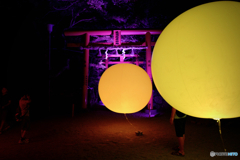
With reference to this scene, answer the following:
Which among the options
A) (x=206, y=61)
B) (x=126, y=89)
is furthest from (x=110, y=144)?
(x=206, y=61)

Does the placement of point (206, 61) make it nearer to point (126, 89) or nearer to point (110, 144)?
point (126, 89)

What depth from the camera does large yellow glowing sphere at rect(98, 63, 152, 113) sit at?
4.26 meters

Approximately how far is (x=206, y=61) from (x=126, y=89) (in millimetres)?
2751

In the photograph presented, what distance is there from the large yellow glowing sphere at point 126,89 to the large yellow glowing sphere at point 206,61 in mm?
2238

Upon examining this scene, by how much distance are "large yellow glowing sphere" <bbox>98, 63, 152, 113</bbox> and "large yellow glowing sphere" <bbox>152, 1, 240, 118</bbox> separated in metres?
2.24

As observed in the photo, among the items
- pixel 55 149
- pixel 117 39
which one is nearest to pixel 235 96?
pixel 55 149

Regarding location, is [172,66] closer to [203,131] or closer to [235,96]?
[235,96]

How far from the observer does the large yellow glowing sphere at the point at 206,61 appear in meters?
1.58

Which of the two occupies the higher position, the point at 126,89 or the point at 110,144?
the point at 126,89

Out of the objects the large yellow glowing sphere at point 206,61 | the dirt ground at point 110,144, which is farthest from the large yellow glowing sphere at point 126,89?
the large yellow glowing sphere at point 206,61

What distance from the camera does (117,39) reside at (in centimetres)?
935

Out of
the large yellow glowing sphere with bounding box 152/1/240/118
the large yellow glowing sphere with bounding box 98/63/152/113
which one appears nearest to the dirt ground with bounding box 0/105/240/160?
the large yellow glowing sphere with bounding box 98/63/152/113

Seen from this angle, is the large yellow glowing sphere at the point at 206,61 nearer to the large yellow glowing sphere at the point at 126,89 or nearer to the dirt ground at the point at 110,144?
the dirt ground at the point at 110,144

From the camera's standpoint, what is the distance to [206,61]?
5.35 ft
